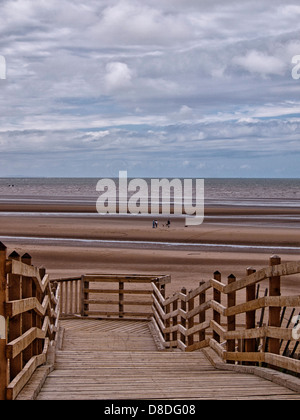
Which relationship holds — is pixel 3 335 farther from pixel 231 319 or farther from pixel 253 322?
pixel 231 319

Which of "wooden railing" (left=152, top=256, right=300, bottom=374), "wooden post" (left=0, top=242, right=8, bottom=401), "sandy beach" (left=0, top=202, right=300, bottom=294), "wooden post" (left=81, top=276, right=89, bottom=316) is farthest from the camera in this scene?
"sandy beach" (left=0, top=202, right=300, bottom=294)

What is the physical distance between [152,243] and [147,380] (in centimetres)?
3056

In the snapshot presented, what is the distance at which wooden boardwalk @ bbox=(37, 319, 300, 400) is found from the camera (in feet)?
17.7

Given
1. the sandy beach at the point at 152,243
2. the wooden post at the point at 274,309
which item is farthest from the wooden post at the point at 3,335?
the sandy beach at the point at 152,243

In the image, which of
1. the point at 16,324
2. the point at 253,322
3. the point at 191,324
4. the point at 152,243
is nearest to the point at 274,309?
the point at 253,322

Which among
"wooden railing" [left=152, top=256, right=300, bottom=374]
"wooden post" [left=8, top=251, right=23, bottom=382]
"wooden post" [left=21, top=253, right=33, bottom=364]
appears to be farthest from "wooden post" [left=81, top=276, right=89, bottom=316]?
"wooden post" [left=8, top=251, right=23, bottom=382]

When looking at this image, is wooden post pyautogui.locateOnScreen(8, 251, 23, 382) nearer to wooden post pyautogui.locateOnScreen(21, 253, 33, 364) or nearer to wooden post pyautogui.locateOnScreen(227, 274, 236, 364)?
wooden post pyautogui.locateOnScreen(21, 253, 33, 364)

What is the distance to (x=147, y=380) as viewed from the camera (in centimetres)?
638

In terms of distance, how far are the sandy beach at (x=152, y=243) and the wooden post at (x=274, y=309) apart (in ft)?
45.4

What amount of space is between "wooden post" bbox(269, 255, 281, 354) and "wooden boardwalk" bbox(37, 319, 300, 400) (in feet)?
1.30

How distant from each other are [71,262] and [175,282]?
736 centimetres

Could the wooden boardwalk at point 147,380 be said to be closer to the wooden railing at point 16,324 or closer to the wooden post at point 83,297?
the wooden railing at point 16,324

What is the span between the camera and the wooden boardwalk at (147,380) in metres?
5.40
